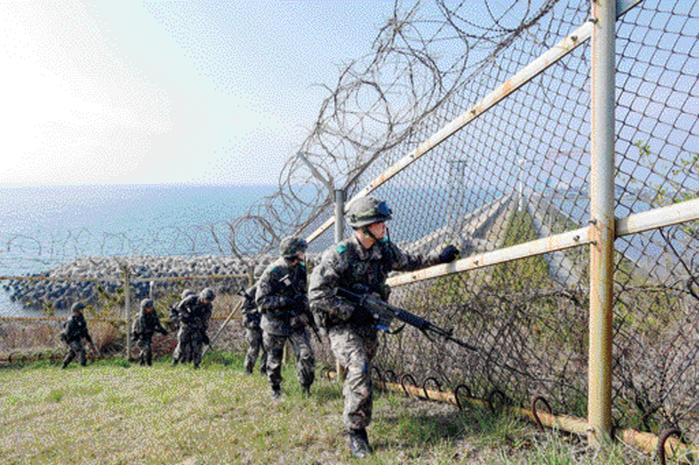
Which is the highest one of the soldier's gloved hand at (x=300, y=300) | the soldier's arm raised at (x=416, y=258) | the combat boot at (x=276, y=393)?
the soldier's arm raised at (x=416, y=258)

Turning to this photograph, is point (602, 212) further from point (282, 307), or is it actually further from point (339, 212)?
point (282, 307)

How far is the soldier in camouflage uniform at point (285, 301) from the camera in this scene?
5.16m

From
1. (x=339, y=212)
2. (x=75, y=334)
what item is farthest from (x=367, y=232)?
(x=75, y=334)

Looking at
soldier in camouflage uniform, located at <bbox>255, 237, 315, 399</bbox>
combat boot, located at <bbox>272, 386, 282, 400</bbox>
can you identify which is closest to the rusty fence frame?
combat boot, located at <bbox>272, 386, 282, 400</bbox>

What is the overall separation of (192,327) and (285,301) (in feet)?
12.7

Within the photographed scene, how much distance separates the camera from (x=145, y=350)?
8.93 metres

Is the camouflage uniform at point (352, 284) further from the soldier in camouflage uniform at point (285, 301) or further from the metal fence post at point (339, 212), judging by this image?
the soldier in camouflage uniform at point (285, 301)

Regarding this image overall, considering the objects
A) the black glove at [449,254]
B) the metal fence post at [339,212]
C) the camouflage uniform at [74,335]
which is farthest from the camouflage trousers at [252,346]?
the black glove at [449,254]

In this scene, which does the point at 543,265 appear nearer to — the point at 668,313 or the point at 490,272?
the point at 490,272

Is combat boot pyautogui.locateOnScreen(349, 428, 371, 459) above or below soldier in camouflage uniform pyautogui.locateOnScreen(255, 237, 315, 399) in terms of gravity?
below

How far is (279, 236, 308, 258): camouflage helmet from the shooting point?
5160 millimetres

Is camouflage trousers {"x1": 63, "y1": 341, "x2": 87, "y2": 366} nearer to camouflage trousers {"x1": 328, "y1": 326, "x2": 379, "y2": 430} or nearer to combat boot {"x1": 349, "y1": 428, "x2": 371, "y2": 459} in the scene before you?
camouflage trousers {"x1": 328, "y1": 326, "x2": 379, "y2": 430}

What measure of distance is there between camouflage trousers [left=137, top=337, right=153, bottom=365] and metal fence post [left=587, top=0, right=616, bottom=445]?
777 centimetres

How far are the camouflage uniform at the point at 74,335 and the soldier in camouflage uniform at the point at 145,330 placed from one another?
84cm
